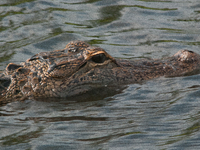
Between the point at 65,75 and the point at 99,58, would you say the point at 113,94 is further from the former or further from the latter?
the point at 65,75

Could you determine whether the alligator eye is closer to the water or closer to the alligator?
the alligator

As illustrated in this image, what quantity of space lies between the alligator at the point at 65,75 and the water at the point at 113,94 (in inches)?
7.5

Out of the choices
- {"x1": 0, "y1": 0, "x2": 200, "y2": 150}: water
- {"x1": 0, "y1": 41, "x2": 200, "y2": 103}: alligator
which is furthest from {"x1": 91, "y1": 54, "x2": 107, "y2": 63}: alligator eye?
{"x1": 0, "y1": 0, "x2": 200, "y2": 150}: water

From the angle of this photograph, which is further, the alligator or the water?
the alligator

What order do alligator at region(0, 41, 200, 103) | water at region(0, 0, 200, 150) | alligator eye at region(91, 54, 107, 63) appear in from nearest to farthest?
1. water at region(0, 0, 200, 150)
2. alligator at region(0, 41, 200, 103)
3. alligator eye at region(91, 54, 107, 63)

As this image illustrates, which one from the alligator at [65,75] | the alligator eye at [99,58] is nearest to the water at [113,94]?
the alligator at [65,75]

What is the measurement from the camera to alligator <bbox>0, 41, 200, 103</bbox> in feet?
21.5

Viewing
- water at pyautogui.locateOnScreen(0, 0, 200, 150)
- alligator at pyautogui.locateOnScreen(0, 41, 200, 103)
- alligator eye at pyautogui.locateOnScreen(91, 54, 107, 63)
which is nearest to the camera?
water at pyautogui.locateOnScreen(0, 0, 200, 150)

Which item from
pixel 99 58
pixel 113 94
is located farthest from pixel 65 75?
pixel 113 94

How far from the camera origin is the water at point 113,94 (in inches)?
203

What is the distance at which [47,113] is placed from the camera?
6098mm

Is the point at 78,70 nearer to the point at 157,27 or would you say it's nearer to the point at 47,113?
the point at 47,113

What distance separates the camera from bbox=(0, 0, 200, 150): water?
516cm

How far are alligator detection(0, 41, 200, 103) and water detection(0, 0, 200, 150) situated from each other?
190 millimetres
